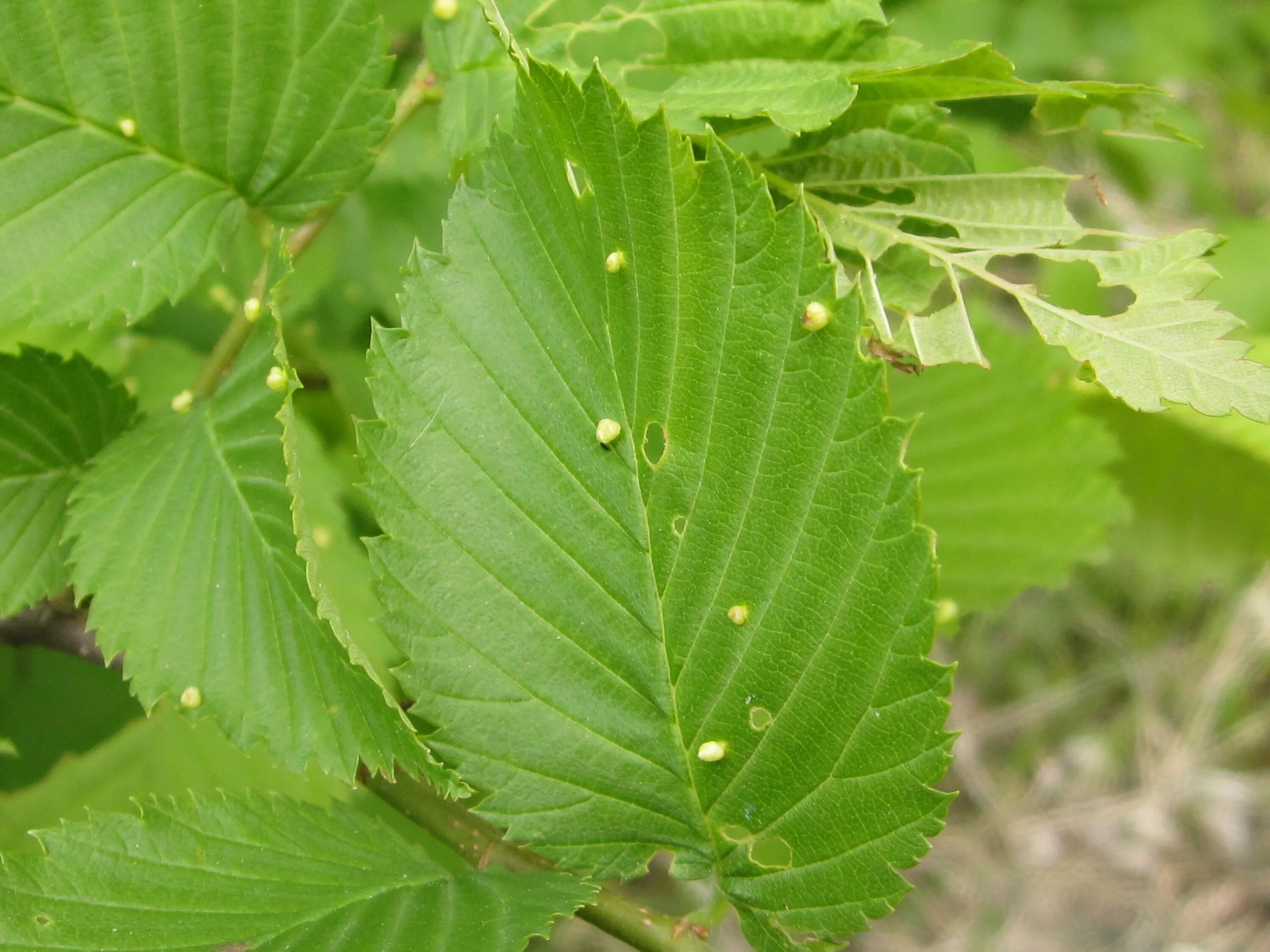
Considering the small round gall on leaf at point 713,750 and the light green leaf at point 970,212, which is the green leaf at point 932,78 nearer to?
the light green leaf at point 970,212

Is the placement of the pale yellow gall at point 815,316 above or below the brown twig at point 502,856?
above

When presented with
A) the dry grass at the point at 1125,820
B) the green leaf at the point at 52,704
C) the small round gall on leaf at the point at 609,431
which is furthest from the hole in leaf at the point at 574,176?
the dry grass at the point at 1125,820

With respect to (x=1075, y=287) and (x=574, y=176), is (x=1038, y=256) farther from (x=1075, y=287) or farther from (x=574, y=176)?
(x=1075, y=287)

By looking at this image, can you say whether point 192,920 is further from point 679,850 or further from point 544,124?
point 544,124

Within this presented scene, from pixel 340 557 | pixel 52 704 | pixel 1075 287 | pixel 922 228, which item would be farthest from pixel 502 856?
pixel 1075 287

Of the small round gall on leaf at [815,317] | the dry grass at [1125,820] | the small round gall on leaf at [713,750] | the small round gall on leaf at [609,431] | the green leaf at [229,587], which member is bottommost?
the dry grass at [1125,820]

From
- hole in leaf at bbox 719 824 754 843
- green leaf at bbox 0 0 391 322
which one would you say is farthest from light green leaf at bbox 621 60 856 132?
hole in leaf at bbox 719 824 754 843

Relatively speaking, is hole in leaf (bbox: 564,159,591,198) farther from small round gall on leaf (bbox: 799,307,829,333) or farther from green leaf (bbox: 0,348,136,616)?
green leaf (bbox: 0,348,136,616)

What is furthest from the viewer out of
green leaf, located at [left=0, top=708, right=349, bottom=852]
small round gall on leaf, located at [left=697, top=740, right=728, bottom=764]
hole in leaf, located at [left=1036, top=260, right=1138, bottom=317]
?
hole in leaf, located at [left=1036, top=260, right=1138, bottom=317]
